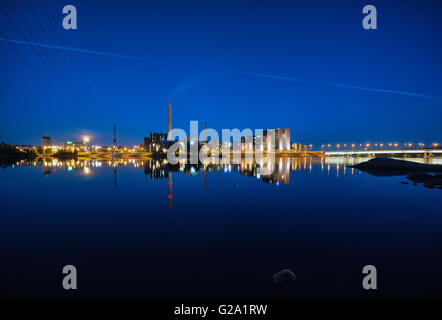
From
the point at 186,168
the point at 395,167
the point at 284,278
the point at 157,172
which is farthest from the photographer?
the point at 395,167

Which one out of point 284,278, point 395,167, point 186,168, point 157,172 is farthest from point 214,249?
point 395,167

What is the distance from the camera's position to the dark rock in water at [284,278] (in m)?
4.54

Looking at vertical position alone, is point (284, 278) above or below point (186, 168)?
below

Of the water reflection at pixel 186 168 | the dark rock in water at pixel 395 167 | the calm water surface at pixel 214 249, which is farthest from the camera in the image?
the dark rock in water at pixel 395 167

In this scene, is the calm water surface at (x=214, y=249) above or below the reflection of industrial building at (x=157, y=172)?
below

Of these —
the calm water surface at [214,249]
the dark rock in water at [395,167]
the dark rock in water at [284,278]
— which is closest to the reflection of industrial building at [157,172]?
the calm water surface at [214,249]

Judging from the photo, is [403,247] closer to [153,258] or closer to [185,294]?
[185,294]

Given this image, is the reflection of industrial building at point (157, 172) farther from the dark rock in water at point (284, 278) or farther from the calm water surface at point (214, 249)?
the dark rock in water at point (284, 278)

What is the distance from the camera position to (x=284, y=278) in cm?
462

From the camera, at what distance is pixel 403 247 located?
6.60 m

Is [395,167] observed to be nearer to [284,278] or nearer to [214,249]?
[284,278]
